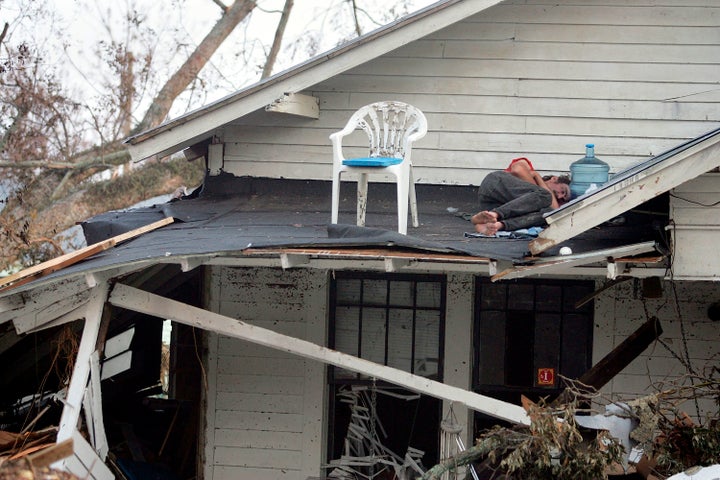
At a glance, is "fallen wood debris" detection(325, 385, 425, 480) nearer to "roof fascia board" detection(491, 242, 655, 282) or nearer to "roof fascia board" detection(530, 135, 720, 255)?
"roof fascia board" detection(491, 242, 655, 282)

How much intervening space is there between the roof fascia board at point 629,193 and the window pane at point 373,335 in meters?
2.89

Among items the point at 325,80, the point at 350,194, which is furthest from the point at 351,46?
the point at 350,194

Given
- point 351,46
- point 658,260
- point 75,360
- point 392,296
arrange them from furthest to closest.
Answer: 1. point 392,296
2. point 351,46
3. point 75,360
4. point 658,260

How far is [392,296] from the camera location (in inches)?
340

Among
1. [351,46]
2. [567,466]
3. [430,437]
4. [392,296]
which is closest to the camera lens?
[567,466]

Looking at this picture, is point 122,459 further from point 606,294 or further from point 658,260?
point 658,260

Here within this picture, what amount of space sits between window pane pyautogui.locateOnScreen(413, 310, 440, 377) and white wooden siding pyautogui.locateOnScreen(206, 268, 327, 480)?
0.86 m

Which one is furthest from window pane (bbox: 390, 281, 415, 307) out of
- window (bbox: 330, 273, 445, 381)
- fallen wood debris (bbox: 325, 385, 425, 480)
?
fallen wood debris (bbox: 325, 385, 425, 480)

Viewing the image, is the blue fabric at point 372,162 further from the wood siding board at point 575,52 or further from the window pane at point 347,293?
the wood siding board at point 575,52

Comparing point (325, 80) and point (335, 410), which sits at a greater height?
point (325, 80)

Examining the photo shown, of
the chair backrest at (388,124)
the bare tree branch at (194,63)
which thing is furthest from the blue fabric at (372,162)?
the bare tree branch at (194,63)

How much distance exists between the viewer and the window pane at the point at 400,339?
8.56 m

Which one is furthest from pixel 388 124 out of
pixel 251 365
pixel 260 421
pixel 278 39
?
pixel 278 39

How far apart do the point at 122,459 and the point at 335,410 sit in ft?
6.55
